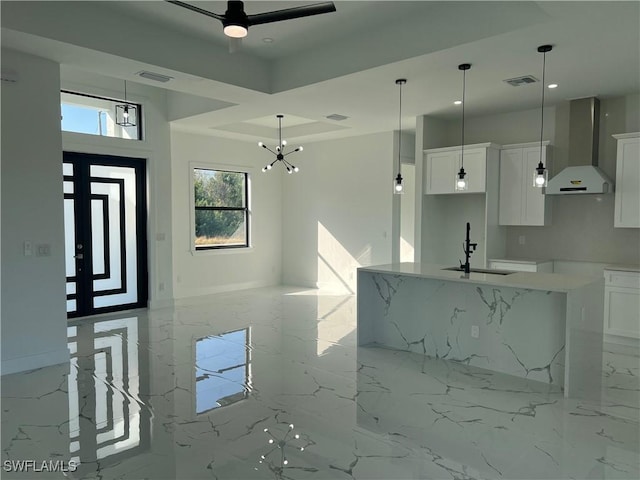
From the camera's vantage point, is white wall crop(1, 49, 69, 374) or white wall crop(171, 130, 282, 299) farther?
white wall crop(171, 130, 282, 299)

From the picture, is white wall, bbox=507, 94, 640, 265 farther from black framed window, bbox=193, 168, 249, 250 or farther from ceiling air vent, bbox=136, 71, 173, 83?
black framed window, bbox=193, 168, 249, 250

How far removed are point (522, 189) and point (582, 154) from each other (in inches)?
32.1

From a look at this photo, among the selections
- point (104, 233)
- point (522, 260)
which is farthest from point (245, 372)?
point (522, 260)

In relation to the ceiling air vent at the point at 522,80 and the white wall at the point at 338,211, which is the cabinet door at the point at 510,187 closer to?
the ceiling air vent at the point at 522,80

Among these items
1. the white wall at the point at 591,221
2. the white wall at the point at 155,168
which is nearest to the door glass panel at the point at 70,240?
the white wall at the point at 155,168

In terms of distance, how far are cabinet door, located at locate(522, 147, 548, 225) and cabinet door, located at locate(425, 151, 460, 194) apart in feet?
2.97

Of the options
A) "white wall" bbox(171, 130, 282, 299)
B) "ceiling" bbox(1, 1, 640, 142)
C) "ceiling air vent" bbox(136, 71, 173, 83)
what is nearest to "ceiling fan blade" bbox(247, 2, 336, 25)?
"ceiling" bbox(1, 1, 640, 142)

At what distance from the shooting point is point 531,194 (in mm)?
6133

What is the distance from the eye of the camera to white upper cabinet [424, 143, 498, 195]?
245 inches

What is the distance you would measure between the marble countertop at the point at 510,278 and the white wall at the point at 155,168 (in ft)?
12.6

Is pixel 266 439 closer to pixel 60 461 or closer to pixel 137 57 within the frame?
pixel 60 461

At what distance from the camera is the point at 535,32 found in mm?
3703

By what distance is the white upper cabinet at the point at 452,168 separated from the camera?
6.22 metres

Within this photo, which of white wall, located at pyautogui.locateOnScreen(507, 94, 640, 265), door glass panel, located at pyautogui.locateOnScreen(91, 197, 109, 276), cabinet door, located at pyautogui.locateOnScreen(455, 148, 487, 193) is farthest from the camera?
door glass panel, located at pyautogui.locateOnScreen(91, 197, 109, 276)
